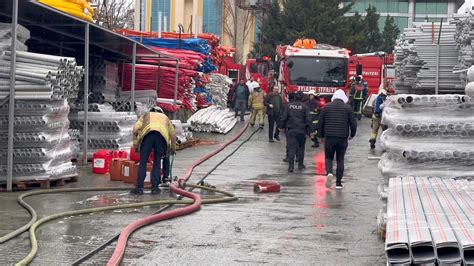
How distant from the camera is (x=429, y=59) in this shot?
17.9 m

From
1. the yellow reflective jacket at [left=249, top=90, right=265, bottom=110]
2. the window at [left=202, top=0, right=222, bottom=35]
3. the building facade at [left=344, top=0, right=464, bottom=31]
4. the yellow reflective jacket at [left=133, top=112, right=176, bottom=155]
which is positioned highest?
the building facade at [left=344, top=0, right=464, bottom=31]

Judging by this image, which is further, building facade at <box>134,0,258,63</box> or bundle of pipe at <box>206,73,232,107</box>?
building facade at <box>134,0,258,63</box>

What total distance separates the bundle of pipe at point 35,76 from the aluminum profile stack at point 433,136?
19.7 feet

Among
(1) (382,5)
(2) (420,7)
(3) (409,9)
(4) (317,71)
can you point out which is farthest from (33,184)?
(2) (420,7)

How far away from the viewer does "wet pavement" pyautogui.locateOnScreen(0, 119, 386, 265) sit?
870 cm

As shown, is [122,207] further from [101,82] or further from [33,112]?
[101,82]

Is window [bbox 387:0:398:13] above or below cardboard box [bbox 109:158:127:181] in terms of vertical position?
above

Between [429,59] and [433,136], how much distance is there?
8162mm

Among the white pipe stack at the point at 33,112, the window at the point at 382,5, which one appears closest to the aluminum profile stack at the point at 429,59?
the white pipe stack at the point at 33,112

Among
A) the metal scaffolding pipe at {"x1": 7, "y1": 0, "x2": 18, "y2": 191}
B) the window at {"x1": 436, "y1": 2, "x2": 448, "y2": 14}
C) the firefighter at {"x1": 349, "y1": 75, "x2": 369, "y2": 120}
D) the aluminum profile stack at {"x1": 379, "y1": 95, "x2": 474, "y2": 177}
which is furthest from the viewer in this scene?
the window at {"x1": 436, "y1": 2, "x2": 448, "y2": 14}

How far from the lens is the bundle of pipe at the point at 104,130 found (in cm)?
1872

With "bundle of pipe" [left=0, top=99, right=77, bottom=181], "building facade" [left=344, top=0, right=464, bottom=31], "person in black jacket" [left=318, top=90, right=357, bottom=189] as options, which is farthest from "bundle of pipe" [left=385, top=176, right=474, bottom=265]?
"building facade" [left=344, top=0, right=464, bottom=31]

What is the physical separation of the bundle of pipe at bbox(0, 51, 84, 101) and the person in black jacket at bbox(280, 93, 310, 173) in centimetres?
567

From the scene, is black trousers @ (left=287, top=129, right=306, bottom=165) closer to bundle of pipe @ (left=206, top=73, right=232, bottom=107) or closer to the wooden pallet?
the wooden pallet
